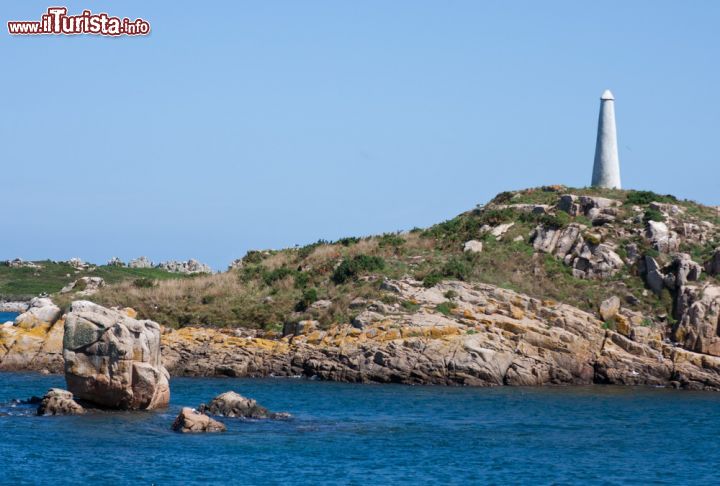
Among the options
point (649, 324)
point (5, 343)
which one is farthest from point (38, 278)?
point (649, 324)

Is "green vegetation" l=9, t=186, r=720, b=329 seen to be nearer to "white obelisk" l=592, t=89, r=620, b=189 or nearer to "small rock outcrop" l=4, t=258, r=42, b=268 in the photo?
"white obelisk" l=592, t=89, r=620, b=189

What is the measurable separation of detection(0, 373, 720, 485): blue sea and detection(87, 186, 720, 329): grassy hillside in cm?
1223

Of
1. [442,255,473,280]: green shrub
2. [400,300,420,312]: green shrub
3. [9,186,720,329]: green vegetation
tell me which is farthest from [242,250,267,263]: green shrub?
[400,300,420,312]: green shrub

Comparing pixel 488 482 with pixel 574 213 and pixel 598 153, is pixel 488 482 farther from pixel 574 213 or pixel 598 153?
pixel 598 153

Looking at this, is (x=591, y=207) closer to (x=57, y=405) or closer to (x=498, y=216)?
(x=498, y=216)

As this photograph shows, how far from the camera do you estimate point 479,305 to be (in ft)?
218

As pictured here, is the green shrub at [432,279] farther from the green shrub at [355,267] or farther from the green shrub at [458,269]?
the green shrub at [355,267]

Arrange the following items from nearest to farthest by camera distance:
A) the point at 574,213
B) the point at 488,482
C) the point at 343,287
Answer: the point at 488,482
the point at 343,287
the point at 574,213

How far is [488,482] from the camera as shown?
37000mm

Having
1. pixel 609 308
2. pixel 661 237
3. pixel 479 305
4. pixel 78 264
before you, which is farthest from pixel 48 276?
pixel 609 308

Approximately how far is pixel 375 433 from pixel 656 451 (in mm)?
11405

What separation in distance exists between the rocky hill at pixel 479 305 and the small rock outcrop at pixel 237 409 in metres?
14.8

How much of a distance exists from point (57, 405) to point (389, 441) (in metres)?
14.4

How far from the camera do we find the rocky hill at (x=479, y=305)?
6225 cm
